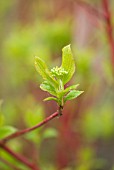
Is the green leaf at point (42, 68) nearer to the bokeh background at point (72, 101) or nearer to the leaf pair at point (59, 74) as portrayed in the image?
the leaf pair at point (59, 74)

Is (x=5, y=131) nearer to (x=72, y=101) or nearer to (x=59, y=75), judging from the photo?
(x=59, y=75)

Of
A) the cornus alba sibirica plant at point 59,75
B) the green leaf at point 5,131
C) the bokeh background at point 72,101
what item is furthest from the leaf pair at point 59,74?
the bokeh background at point 72,101

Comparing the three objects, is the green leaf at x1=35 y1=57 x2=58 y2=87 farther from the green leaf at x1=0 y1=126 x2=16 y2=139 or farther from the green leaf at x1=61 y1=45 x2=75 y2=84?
the green leaf at x1=0 y1=126 x2=16 y2=139

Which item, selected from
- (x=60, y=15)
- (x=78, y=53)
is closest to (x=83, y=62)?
(x=78, y=53)

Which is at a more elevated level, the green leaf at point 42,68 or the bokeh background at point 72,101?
the bokeh background at point 72,101

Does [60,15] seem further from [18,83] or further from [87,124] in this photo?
[87,124]

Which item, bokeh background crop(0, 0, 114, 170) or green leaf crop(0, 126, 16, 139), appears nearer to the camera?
green leaf crop(0, 126, 16, 139)

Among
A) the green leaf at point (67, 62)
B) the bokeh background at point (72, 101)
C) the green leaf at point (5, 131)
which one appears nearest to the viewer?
the green leaf at point (67, 62)

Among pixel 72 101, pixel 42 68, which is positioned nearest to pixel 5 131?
Answer: pixel 42 68

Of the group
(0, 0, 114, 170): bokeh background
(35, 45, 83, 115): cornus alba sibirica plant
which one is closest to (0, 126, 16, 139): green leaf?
(35, 45, 83, 115): cornus alba sibirica plant

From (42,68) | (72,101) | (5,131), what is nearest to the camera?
(42,68)

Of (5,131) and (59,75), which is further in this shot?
(5,131)
